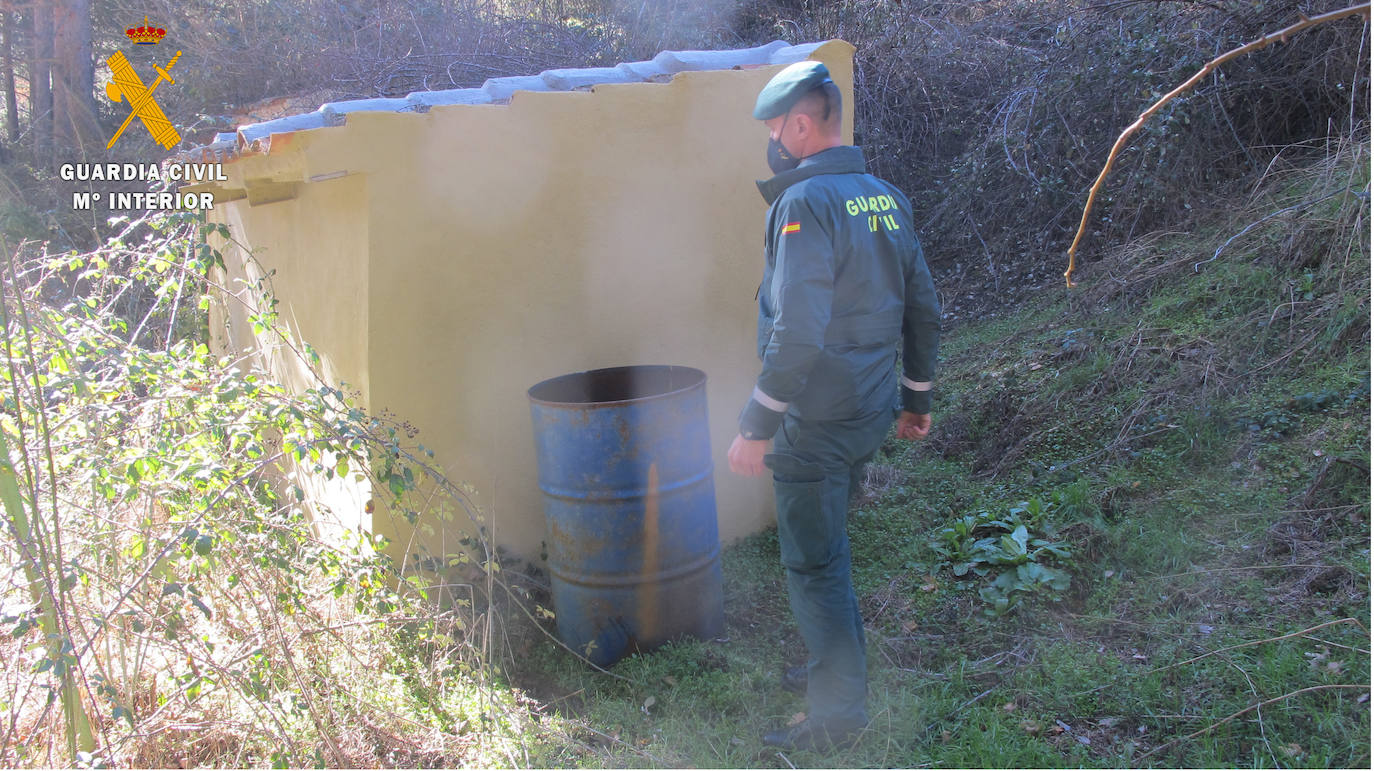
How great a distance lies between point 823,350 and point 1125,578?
1.90m

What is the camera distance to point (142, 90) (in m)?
12.2

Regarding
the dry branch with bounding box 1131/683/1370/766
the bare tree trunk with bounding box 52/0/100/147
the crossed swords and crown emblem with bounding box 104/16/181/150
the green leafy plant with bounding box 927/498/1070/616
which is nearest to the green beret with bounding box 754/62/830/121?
the green leafy plant with bounding box 927/498/1070/616

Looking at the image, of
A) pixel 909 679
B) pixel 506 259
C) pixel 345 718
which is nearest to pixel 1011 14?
pixel 506 259

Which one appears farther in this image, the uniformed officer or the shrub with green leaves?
the shrub with green leaves

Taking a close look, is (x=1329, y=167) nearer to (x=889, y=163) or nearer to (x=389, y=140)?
(x=889, y=163)

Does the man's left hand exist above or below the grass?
above

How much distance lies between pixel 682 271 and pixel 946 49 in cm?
468

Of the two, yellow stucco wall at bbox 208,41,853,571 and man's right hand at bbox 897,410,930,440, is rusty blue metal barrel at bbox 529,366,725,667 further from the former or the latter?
man's right hand at bbox 897,410,930,440

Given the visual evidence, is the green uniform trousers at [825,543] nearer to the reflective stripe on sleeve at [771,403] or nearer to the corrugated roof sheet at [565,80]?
the reflective stripe on sleeve at [771,403]

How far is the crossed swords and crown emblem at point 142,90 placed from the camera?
11.5 metres

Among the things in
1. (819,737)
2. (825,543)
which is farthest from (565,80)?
(819,737)

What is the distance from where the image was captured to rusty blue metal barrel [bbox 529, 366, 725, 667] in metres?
3.50

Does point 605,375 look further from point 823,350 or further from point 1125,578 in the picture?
point 1125,578

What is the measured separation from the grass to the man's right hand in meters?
0.90
